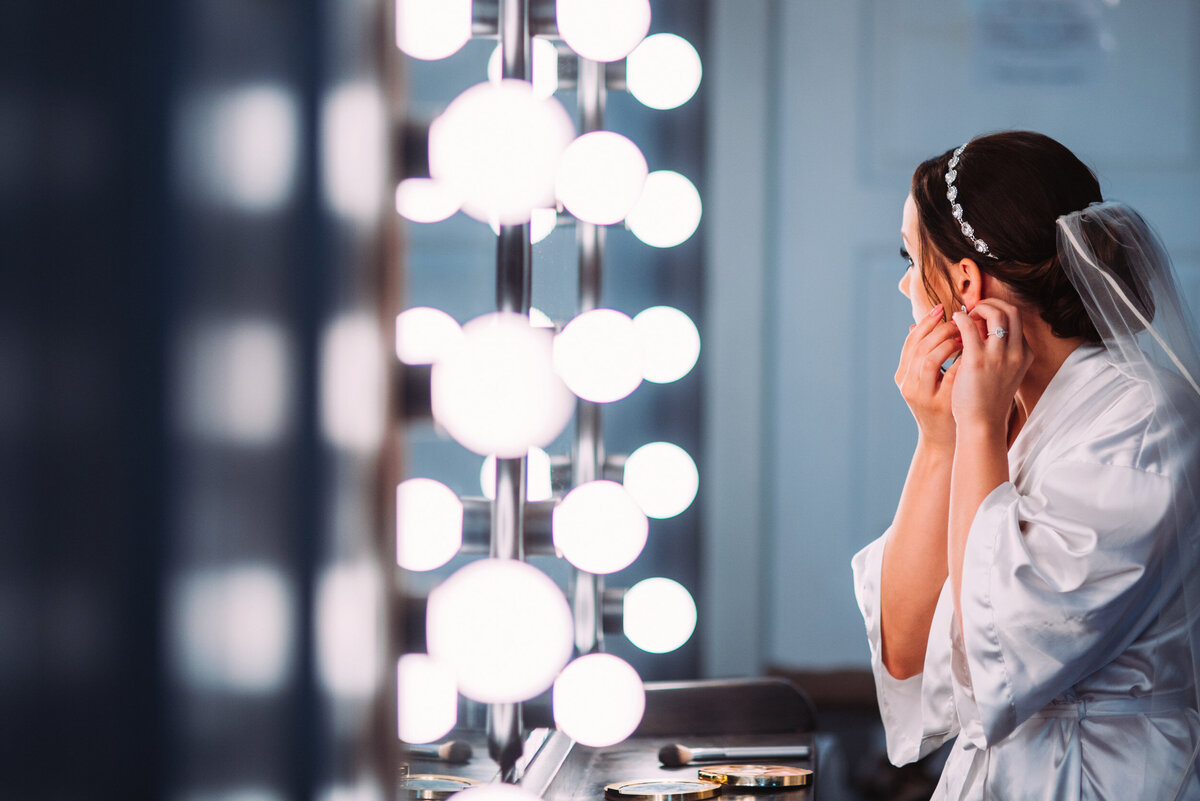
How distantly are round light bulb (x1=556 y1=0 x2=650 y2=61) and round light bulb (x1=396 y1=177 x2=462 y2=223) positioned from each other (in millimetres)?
172

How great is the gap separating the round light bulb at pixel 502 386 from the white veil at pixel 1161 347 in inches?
19.7

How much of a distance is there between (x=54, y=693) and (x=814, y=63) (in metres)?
2.02

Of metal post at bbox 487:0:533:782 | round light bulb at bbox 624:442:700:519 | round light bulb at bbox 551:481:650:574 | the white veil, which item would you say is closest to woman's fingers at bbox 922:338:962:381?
the white veil

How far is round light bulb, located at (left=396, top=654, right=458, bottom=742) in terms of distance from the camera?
1.53 feet

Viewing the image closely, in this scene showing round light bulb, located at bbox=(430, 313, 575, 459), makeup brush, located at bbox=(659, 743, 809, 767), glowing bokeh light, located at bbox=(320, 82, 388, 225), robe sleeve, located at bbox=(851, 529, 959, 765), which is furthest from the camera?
robe sleeve, located at bbox=(851, 529, 959, 765)

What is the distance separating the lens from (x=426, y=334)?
0.48 m

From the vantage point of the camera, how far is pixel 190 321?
0.70 ft

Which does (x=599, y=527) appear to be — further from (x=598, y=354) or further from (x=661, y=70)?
(x=661, y=70)

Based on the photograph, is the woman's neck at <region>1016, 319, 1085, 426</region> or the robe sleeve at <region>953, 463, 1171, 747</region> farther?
the woman's neck at <region>1016, 319, 1085, 426</region>

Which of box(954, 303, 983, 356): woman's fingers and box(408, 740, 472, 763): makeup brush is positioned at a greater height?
box(954, 303, 983, 356): woman's fingers

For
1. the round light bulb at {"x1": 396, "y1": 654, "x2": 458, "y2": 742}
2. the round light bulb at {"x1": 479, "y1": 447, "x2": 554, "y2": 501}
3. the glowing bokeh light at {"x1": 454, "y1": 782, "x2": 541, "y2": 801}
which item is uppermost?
the round light bulb at {"x1": 479, "y1": 447, "x2": 554, "y2": 501}

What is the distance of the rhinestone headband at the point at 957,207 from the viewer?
33.3 inches

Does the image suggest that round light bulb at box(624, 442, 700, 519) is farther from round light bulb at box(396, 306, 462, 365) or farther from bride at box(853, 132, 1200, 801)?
round light bulb at box(396, 306, 462, 365)

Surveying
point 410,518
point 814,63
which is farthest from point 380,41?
point 814,63
